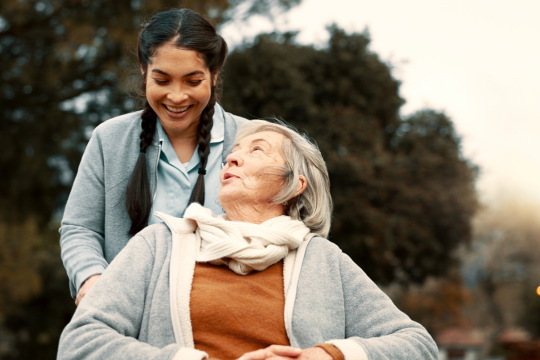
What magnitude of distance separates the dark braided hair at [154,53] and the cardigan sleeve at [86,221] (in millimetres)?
129

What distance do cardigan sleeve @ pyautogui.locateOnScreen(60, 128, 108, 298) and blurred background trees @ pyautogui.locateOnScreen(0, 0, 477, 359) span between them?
680cm

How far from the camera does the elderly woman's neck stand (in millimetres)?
1911

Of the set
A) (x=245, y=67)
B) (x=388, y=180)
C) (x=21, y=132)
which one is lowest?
(x=21, y=132)

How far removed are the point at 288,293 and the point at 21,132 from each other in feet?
31.5

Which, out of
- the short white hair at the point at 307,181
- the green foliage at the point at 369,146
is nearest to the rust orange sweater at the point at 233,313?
the short white hair at the point at 307,181

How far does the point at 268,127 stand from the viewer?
2.09m

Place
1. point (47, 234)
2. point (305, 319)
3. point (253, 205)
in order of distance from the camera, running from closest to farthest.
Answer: point (305, 319), point (253, 205), point (47, 234)

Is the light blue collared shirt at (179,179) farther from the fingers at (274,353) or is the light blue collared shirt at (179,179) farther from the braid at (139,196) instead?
the fingers at (274,353)

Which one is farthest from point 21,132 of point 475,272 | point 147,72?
point 475,272

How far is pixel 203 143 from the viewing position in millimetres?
2277

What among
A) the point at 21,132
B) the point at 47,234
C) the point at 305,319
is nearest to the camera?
the point at 305,319

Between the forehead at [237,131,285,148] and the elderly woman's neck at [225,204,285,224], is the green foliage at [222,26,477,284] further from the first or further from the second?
the elderly woman's neck at [225,204,285,224]

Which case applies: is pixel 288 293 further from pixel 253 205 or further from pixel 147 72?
pixel 147 72

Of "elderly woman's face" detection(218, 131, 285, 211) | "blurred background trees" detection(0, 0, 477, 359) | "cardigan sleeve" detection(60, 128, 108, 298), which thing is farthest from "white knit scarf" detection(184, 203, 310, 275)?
"blurred background trees" detection(0, 0, 477, 359)
